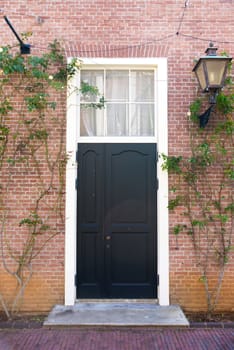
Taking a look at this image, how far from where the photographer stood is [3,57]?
4945 millimetres

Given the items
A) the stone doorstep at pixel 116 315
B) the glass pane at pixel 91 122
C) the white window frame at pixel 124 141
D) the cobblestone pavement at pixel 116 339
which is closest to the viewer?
the cobblestone pavement at pixel 116 339

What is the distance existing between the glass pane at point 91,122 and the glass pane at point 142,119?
1.75 ft

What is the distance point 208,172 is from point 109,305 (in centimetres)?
260

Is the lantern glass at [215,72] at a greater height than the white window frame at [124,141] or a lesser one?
greater

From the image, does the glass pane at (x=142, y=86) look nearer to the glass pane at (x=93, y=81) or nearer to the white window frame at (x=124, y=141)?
the white window frame at (x=124, y=141)

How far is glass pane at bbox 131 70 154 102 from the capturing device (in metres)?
5.45

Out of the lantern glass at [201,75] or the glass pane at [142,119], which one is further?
the glass pane at [142,119]

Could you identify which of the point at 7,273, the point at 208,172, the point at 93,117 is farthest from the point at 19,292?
the point at 208,172

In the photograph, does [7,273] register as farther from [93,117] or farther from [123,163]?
[93,117]

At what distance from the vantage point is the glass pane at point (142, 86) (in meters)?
5.45

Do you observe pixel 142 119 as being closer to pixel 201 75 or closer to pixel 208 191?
pixel 201 75

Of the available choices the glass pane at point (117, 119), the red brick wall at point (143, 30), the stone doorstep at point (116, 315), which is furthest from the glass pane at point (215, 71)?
the stone doorstep at point (116, 315)

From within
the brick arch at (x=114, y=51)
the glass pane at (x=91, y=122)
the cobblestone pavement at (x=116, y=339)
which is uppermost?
the brick arch at (x=114, y=51)

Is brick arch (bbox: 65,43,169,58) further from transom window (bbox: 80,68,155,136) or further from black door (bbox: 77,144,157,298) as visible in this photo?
black door (bbox: 77,144,157,298)
